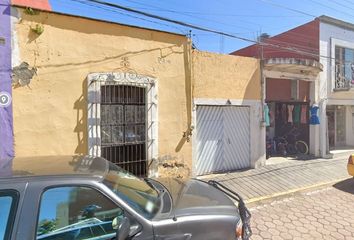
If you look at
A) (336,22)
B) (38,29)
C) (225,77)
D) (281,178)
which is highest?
(336,22)

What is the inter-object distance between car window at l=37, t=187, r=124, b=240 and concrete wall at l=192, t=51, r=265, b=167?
223 inches

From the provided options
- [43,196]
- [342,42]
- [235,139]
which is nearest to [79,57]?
[43,196]

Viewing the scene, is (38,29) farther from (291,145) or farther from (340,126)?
(340,126)

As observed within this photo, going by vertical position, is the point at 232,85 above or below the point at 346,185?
above

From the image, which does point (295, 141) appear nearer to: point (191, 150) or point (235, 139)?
point (235, 139)

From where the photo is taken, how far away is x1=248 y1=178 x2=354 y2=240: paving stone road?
5207 mm

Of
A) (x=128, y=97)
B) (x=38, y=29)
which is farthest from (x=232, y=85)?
(x=38, y=29)

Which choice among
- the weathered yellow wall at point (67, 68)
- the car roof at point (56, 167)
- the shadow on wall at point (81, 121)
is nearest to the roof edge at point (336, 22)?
the weathered yellow wall at point (67, 68)

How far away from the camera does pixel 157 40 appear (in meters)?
7.41

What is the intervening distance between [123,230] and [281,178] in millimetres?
6997

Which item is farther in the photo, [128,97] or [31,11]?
[128,97]

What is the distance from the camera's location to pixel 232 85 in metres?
8.88

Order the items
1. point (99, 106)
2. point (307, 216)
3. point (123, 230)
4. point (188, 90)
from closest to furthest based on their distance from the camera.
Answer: point (123, 230) → point (307, 216) → point (99, 106) → point (188, 90)

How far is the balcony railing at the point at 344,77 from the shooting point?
12594 millimetres
